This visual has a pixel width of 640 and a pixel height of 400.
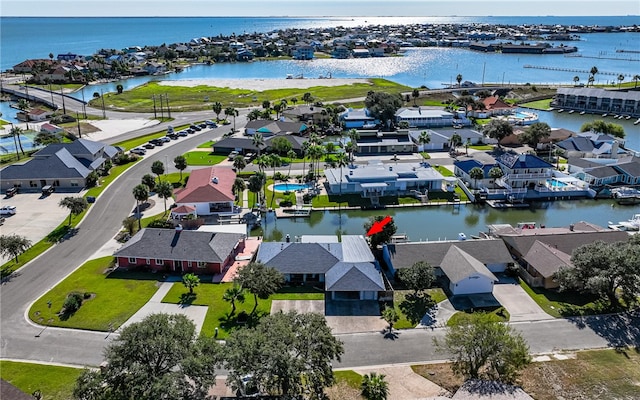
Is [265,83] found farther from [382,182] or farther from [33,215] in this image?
[33,215]

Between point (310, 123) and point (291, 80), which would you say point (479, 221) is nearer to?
point (310, 123)

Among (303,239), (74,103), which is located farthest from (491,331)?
(74,103)

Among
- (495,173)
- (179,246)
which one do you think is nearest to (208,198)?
(179,246)

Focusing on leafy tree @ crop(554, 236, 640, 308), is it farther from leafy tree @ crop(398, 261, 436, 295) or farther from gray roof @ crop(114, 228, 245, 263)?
gray roof @ crop(114, 228, 245, 263)

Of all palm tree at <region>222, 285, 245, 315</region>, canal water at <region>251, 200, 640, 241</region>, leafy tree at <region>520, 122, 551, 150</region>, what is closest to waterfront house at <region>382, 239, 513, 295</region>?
canal water at <region>251, 200, 640, 241</region>

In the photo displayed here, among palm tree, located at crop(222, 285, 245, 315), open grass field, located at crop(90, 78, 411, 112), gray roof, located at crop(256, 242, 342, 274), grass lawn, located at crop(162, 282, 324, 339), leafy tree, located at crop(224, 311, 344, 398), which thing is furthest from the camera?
open grass field, located at crop(90, 78, 411, 112)
